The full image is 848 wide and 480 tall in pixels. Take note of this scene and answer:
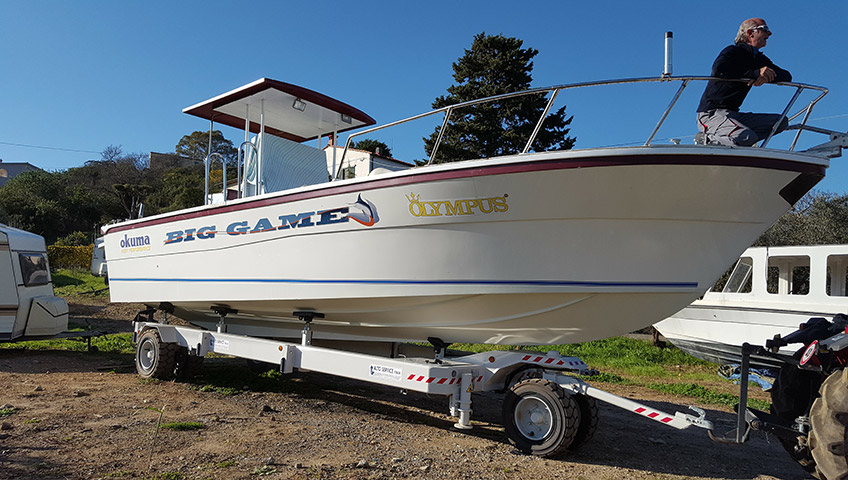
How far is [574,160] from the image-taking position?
3855 mm

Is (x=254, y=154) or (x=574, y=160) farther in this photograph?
(x=254, y=154)

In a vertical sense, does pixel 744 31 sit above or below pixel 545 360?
above

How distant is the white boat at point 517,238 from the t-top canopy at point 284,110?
1.44m

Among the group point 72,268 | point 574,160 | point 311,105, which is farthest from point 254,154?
point 72,268

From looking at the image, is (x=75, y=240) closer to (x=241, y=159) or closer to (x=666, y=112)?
(x=241, y=159)

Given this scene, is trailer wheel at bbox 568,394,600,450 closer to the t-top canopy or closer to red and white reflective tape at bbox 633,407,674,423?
red and white reflective tape at bbox 633,407,674,423

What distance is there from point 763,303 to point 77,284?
71.1ft

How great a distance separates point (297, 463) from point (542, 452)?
179 cm

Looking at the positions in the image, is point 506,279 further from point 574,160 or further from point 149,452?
point 149,452

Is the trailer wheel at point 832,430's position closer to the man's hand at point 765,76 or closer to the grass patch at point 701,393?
the man's hand at point 765,76

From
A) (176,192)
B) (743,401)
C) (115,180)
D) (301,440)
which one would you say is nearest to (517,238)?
(743,401)

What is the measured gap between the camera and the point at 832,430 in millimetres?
3051

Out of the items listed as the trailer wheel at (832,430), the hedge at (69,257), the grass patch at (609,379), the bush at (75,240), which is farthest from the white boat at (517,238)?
the bush at (75,240)

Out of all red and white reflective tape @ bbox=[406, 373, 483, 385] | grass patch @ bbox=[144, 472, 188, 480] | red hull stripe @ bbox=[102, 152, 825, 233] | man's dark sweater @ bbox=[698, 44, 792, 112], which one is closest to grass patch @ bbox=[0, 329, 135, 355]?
grass patch @ bbox=[144, 472, 188, 480]
